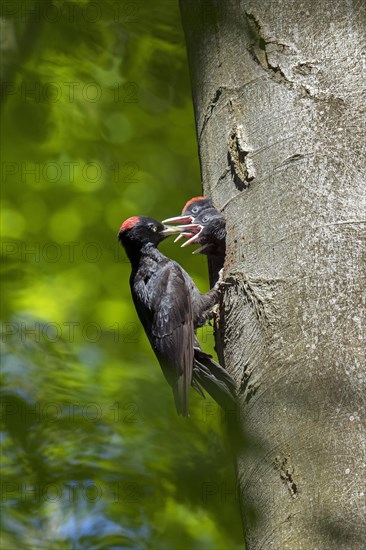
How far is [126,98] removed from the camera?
19.6 ft

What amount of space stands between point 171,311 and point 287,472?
6.78 ft

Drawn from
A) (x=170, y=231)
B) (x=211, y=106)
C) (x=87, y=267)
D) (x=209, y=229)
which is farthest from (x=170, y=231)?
(x=211, y=106)

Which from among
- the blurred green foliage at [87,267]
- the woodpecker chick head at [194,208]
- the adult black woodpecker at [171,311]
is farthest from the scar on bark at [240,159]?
the blurred green foliage at [87,267]

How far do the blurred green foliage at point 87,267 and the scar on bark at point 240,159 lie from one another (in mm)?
950

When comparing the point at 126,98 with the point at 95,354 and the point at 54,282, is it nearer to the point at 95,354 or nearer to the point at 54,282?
the point at 54,282

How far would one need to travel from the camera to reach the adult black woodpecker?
138 inches

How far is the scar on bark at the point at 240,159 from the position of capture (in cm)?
280

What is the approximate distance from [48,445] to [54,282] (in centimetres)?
200

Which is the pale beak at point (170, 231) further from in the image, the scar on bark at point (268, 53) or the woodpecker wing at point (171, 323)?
the scar on bark at point (268, 53)

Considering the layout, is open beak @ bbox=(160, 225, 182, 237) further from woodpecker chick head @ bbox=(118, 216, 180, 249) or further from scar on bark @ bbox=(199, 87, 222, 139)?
scar on bark @ bbox=(199, 87, 222, 139)

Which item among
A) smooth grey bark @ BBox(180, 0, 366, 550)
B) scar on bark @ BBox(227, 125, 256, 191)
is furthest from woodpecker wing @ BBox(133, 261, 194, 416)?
scar on bark @ BBox(227, 125, 256, 191)

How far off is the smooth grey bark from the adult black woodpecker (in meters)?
0.53

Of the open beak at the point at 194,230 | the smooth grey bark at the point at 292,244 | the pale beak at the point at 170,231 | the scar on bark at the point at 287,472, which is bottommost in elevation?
the scar on bark at the point at 287,472

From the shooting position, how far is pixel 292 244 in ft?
8.12
